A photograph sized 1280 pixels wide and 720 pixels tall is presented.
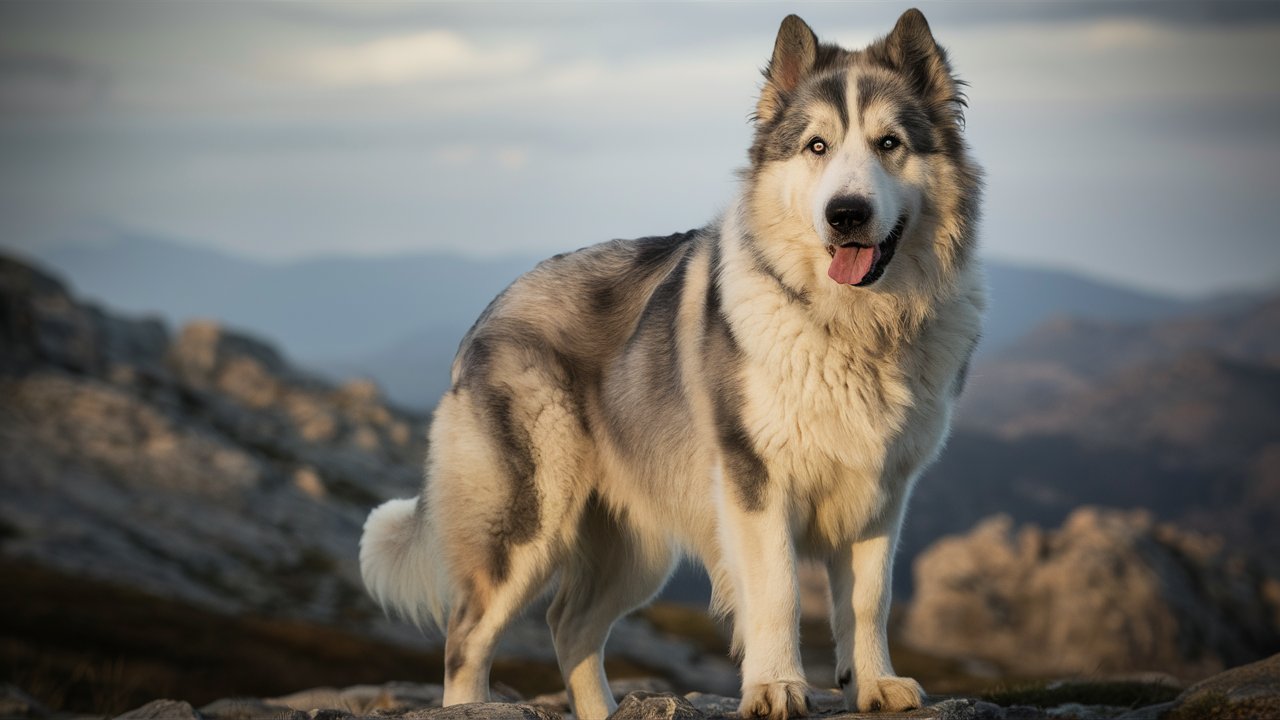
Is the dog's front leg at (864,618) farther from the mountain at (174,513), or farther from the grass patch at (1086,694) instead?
the mountain at (174,513)

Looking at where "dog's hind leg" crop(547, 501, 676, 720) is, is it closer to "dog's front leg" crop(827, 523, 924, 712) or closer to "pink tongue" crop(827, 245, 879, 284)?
"dog's front leg" crop(827, 523, 924, 712)

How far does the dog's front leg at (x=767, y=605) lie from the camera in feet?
21.9

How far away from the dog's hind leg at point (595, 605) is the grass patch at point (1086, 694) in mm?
3285

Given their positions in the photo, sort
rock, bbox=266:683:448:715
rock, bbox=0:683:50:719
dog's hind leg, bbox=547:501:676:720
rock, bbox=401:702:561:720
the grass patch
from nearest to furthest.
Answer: rock, bbox=401:702:561:720, dog's hind leg, bbox=547:501:676:720, the grass patch, rock, bbox=266:683:448:715, rock, bbox=0:683:50:719

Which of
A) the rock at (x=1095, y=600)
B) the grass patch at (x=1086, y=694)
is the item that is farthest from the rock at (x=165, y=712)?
the rock at (x=1095, y=600)

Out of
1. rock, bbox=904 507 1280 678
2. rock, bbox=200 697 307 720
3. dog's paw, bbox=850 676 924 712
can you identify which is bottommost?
rock, bbox=904 507 1280 678

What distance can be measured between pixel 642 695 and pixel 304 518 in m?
50.7

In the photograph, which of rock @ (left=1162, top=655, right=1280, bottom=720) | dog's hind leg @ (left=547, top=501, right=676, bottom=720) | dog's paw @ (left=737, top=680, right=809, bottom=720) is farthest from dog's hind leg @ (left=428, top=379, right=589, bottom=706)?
rock @ (left=1162, top=655, right=1280, bottom=720)

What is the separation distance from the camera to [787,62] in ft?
23.7

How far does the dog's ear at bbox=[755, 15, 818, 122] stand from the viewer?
23.4 feet

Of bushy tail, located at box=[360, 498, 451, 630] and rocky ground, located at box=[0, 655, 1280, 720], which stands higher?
bushy tail, located at box=[360, 498, 451, 630]

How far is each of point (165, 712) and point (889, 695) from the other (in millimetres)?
5259

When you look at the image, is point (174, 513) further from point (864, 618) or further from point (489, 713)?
point (864, 618)

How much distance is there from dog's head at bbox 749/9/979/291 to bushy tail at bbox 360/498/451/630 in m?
4.16
